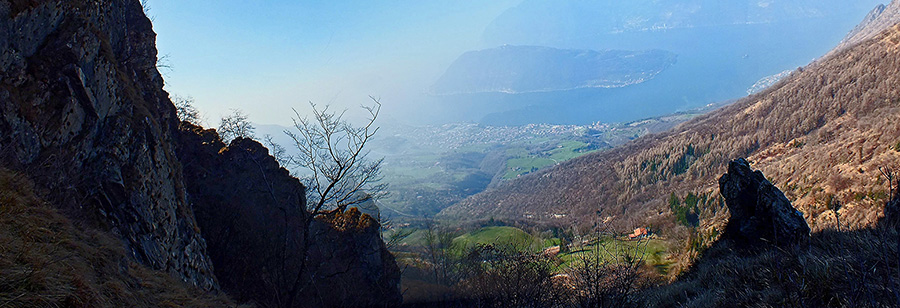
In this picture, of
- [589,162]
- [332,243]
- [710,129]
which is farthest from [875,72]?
[332,243]

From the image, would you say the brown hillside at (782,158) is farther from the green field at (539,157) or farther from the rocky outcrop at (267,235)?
the green field at (539,157)

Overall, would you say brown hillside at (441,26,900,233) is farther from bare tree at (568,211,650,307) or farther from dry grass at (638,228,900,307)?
dry grass at (638,228,900,307)

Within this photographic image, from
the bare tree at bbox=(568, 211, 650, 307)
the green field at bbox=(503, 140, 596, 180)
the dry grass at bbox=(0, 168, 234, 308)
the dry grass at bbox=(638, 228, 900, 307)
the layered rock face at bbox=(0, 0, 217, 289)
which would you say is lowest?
the bare tree at bbox=(568, 211, 650, 307)

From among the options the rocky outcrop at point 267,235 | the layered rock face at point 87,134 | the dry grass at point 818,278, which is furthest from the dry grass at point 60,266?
the dry grass at point 818,278

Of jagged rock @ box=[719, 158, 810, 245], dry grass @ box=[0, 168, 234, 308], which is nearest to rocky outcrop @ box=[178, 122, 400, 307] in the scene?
dry grass @ box=[0, 168, 234, 308]

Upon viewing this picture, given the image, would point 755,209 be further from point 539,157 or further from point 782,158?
point 539,157

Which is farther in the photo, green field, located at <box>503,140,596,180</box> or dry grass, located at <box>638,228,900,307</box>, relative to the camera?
green field, located at <box>503,140,596,180</box>

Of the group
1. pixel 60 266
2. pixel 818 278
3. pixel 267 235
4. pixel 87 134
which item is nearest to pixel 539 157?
pixel 267 235
